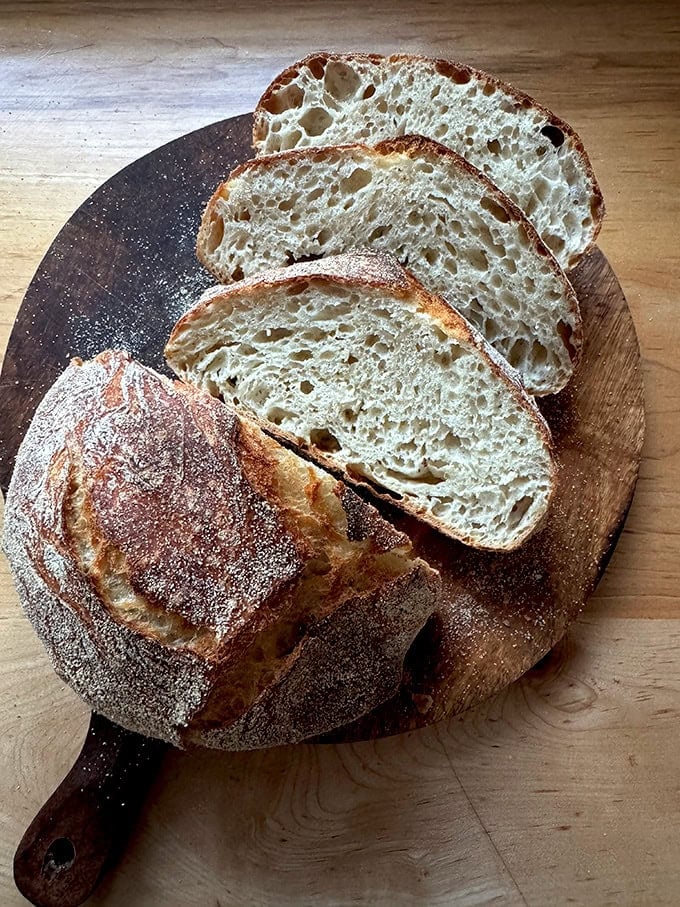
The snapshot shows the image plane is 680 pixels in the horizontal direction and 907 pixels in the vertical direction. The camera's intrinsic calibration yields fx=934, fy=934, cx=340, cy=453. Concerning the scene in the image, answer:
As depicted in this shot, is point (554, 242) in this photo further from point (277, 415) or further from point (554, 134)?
point (277, 415)

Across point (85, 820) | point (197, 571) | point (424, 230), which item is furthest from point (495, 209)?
point (85, 820)

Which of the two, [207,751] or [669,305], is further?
[669,305]

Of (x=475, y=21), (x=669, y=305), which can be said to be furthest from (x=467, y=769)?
(x=475, y=21)

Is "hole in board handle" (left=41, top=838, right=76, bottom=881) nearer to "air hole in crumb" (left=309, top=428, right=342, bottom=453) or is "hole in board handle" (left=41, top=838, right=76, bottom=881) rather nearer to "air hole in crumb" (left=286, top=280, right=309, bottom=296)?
"air hole in crumb" (left=309, top=428, right=342, bottom=453)

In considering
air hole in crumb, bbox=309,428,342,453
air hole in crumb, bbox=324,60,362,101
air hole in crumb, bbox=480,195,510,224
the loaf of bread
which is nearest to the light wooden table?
the loaf of bread

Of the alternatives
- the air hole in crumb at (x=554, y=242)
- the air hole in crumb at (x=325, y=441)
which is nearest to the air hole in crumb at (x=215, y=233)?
the air hole in crumb at (x=325, y=441)

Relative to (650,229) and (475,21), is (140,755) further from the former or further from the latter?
(475,21)

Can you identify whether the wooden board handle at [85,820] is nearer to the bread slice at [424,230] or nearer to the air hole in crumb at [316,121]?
the bread slice at [424,230]
